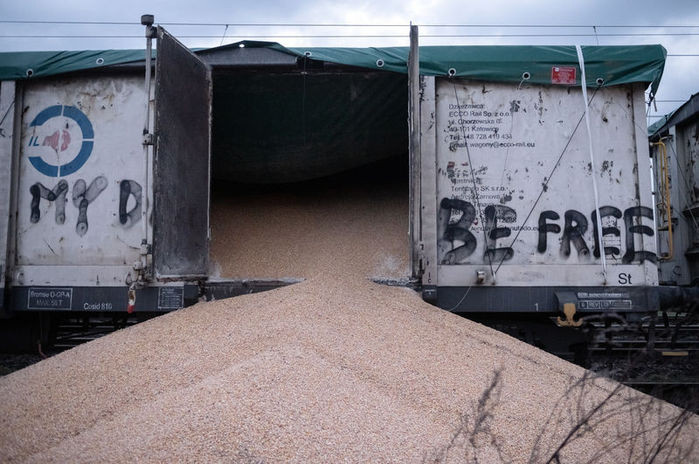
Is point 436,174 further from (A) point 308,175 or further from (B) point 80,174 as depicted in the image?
(B) point 80,174

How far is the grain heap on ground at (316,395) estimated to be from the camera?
8.41 feet

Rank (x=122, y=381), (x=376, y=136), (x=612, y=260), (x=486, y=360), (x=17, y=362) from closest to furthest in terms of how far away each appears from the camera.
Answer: (x=122, y=381), (x=486, y=360), (x=612, y=260), (x=376, y=136), (x=17, y=362)

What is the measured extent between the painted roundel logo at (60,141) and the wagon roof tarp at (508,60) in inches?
25.8

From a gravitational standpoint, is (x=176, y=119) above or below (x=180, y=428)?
above

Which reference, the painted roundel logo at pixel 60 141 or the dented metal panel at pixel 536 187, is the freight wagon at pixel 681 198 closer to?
the dented metal panel at pixel 536 187

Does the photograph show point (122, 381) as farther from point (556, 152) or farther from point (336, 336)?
point (556, 152)

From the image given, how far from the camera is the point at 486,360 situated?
3.59 m

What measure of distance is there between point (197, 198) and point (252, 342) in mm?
1989

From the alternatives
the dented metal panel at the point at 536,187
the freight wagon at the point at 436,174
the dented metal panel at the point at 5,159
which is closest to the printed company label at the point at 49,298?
the freight wagon at the point at 436,174

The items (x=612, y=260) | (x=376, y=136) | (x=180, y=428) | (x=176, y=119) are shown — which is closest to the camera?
(x=180, y=428)

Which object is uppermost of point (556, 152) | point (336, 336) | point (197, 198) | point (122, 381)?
point (556, 152)

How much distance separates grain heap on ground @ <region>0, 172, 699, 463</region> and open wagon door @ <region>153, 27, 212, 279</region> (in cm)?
58

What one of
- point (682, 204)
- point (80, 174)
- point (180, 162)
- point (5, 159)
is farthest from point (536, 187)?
point (5, 159)

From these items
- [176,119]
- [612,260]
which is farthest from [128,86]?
[612,260]
